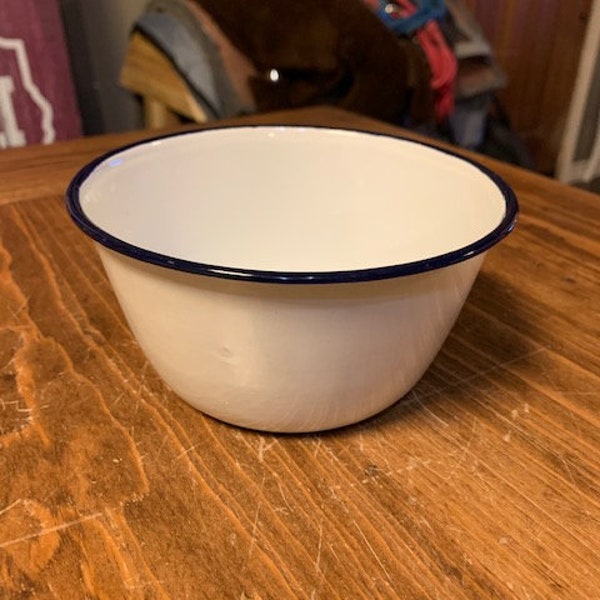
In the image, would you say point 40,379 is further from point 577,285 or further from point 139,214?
point 577,285

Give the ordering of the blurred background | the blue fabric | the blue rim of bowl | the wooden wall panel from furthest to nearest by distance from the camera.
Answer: the wooden wall panel → the blue fabric → the blurred background → the blue rim of bowl

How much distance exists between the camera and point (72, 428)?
14.9 inches

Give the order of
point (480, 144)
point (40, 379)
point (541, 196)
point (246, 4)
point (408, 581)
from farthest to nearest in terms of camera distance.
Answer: point (480, 144), point (246, 4), point (541, 196), point (40, 379), point (408, 581)

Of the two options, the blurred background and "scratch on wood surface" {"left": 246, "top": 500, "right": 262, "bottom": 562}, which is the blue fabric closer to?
the blurred background

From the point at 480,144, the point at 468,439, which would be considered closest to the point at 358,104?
the point at 480,144

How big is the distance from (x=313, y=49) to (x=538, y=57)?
137cm

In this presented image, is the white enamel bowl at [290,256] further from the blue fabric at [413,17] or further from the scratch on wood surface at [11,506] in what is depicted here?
the blue fabric at [413,17]

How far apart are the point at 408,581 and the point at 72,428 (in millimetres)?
201

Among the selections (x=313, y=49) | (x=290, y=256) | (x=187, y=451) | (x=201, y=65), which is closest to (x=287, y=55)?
(x=313, y=49)

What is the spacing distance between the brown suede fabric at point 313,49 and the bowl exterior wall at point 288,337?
4.19 feet

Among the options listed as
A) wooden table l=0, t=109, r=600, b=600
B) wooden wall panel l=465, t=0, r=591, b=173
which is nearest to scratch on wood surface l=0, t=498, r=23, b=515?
wooden table l=0, t=109, r=600, b=600

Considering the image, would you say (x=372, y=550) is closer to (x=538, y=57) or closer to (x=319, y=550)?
(x=319, y=550)

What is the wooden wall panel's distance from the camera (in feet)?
7.91

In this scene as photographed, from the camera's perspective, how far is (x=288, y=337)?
0.30 meters
